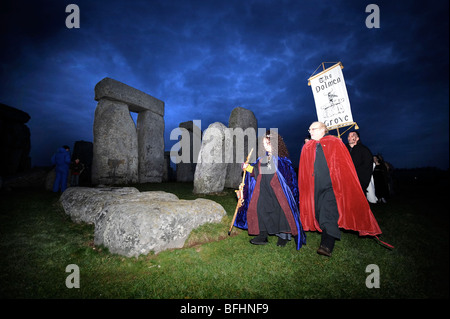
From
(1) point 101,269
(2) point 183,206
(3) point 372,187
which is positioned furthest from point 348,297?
(3) point 372,187

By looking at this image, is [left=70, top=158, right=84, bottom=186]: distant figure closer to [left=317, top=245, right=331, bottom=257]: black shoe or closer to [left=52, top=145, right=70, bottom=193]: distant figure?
[left=52, top=145, right=70, bottom=193]: distant figure

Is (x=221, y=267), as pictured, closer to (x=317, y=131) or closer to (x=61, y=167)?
(x=317, y=131)

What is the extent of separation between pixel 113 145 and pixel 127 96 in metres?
2.37

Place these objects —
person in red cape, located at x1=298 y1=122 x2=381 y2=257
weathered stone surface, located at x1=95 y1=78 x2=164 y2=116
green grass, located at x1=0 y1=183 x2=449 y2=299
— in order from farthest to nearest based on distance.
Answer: weathered stone surface, located at x1=95 y1=78 x2=164 y2=116
person in red cape, located at x1=298 y1=122 x2=381 y2=257
green grass, located at x1=0 y1=183 x2=449 y2=299

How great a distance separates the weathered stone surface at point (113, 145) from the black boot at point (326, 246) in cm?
800

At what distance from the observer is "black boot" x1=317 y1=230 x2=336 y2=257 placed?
8.33 feet

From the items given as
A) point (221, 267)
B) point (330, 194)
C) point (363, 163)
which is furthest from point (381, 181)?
point (221, 267)

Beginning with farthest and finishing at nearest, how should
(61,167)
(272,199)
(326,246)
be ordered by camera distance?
(61,167), (272,199), (326,246)

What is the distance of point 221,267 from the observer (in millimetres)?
2291

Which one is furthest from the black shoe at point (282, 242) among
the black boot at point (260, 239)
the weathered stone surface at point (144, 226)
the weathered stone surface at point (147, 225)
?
the weathered stone surface at point (144, 226)

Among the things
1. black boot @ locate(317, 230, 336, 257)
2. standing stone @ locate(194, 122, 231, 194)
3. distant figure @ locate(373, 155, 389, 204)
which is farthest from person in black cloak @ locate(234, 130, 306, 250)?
distant figure @ locate(373, 155, 389, 204)

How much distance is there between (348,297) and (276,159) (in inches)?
77.1
